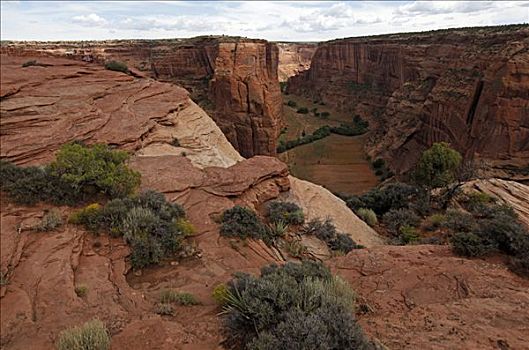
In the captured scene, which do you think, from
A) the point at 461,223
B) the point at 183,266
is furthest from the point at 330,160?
the point at 183,266

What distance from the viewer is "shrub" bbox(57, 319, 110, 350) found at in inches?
176

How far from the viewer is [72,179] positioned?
29.3 feet

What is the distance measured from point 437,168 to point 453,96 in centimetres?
1573

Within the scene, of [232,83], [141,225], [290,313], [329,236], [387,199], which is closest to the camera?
[290,313]

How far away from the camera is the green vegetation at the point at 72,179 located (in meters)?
8.87

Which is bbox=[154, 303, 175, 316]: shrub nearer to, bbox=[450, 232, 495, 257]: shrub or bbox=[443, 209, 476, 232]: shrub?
bbox=[450, 232, 495, 257]: shrub

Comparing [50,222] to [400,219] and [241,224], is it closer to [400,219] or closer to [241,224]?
[241,224]

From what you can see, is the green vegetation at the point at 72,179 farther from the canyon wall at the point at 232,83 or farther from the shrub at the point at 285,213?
the canyon wall at the point at 232,83

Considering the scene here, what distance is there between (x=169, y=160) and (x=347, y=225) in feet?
20.5

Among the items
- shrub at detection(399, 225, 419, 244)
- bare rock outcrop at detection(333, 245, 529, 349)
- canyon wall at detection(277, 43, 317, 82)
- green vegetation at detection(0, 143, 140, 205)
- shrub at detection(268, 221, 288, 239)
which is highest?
canyon wall at detection(277, 43, 317, 82)

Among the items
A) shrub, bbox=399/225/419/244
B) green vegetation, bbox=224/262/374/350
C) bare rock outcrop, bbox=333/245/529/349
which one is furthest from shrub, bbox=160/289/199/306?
shrub, bbox=399/225/419/244

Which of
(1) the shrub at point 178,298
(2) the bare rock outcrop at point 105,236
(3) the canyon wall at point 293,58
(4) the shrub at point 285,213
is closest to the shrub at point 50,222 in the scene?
(2) the bare rock outcrop at point 105,236

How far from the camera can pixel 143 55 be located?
182 ft

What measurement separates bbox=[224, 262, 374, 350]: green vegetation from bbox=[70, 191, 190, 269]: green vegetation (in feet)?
7.57
